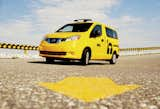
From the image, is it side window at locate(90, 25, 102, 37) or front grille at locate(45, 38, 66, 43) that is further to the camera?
side window at locate(90, 25, 102, 37)

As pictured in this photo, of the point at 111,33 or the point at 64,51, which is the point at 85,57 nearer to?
the point at 64,51

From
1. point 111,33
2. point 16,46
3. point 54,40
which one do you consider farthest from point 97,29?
point 16,46

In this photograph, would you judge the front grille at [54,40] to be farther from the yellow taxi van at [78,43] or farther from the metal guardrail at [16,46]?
the metal guardrail at [16,46]

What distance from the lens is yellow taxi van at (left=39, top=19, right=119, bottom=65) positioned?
1236 centimetres

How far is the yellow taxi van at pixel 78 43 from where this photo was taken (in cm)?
1236

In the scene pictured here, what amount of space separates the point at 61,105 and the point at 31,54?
64.6 ft

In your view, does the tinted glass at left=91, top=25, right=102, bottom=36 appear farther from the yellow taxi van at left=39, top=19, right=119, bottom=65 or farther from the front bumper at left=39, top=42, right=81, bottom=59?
the front bumper at left=39, top=42, right=81, bottom=59

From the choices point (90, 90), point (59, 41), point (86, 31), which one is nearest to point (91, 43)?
point (86, 31)

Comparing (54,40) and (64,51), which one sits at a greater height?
(54,40)

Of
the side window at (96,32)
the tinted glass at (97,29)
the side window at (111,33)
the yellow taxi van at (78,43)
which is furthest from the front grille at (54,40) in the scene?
the side window at (111,33)

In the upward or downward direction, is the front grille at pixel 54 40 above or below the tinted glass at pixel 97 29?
below

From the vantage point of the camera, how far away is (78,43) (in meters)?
12.4

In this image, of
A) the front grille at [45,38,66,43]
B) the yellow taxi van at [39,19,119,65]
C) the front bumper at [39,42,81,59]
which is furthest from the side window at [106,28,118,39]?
the front grille at [45,38,66,43]

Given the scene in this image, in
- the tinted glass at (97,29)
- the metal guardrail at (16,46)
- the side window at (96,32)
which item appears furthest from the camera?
the metal guardrail at (16,46)
